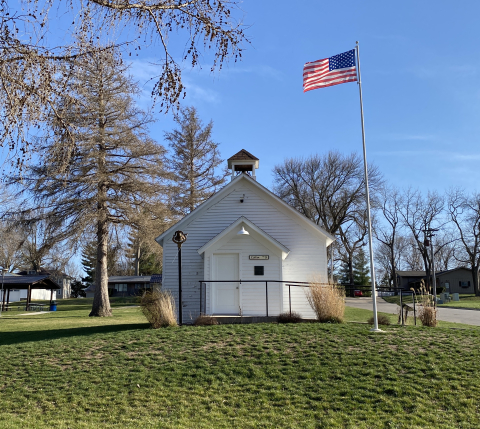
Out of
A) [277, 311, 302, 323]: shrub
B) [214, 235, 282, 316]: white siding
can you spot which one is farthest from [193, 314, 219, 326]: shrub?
[214, 235, 282, 316]: white siding

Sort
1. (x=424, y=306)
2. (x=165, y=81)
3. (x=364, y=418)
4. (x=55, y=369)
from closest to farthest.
A: (x=165, y=81)
(x=364, y=418)
(x=55, y=369)
(x=424, y=306)

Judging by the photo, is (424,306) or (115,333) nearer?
(115,333)

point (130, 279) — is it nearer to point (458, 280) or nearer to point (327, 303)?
point (458, 280)

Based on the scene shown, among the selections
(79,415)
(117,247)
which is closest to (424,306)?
(79,415)

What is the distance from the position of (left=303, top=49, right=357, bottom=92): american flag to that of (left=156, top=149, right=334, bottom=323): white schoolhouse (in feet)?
17.5

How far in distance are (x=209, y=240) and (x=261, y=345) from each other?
706 cm

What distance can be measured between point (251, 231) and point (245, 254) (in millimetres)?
905

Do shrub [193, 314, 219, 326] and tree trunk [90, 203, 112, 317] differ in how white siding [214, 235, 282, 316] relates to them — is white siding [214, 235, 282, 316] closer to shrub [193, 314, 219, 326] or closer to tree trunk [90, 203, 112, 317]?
shrub [193, 314, 219, 326]

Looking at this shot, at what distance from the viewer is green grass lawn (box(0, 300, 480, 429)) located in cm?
714

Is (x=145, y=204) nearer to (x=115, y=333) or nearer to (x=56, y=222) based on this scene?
(x=56, y=222)

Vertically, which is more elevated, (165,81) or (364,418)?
(165,81)

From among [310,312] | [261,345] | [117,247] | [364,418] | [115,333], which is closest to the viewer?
[364,418]

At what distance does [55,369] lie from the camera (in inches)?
385

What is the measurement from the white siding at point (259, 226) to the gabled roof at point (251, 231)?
1014 millimetres
